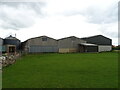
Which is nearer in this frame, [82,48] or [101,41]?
[82,48]

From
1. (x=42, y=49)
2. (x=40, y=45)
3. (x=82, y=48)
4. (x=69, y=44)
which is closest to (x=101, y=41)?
(x=82, y=48)

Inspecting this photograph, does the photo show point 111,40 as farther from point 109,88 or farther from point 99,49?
point 109,88

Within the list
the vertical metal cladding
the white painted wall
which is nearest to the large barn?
the white painted wall

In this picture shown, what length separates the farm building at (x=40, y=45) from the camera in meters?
36.9

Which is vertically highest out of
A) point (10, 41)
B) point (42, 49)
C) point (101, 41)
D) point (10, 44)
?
point (101, 41)

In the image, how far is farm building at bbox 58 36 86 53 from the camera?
40.6 metres

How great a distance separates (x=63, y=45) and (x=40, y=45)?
6.73 meters

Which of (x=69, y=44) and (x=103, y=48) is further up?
(x=69, y=44)

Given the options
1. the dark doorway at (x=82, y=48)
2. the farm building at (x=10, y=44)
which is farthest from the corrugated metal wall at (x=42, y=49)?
the dark doorway at (x=82, y=48)

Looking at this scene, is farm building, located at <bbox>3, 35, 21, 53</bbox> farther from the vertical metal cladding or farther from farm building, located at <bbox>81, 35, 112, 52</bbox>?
farm building, located at <bbox>81, 35, 112, 52</bbox>

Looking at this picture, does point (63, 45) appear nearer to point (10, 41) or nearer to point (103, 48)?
point (103, 48)

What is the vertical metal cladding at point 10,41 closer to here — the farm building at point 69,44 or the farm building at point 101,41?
the farm building at point 69,44

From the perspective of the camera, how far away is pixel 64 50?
40.8 metres

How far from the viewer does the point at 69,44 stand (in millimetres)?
41594
